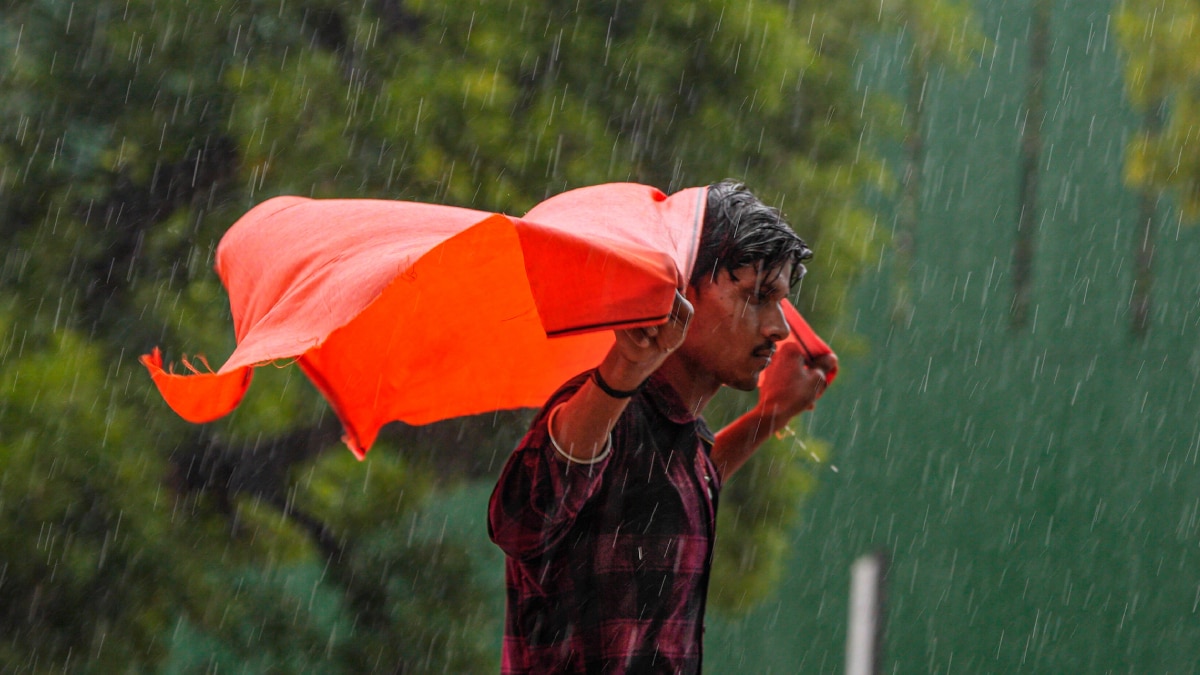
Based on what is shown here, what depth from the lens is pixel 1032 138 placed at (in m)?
8.10

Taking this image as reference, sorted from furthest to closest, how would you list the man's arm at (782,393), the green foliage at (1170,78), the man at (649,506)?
the green foliage at (1170,78) < the man's arm at (782,393) < the man at (649,506)

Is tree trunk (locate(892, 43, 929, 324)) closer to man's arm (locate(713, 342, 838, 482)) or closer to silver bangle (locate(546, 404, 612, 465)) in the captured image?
man's arm (locate(713, 342, 838, 482))

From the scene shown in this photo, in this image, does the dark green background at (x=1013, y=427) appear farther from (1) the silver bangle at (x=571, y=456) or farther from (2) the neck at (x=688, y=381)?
(1) the silver bangle at (x=571, y=456)

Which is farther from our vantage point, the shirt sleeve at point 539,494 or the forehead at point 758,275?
the forehead at point 758,275

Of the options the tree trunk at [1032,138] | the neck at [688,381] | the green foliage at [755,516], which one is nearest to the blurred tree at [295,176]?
the green foliage at [755,516]

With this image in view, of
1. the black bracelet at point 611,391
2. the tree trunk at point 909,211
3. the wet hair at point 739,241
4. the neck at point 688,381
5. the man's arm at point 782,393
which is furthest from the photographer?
the tree trunk at point 909,211

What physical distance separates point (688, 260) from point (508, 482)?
0.43 metres

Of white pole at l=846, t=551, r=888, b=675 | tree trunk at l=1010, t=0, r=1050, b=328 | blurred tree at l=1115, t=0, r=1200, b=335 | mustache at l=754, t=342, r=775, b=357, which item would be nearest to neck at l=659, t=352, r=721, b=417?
mustache at l=754, t=342, r=775, b=357

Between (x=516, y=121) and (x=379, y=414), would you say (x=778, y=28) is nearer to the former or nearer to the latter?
(x=516, y=121)

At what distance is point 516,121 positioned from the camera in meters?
4.64

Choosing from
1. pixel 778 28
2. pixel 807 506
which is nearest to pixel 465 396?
pixel 778 28

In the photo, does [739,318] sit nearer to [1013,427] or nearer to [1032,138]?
[1013,427]

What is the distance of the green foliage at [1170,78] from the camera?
5.88m

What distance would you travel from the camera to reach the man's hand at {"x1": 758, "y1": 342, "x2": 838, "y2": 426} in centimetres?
272
